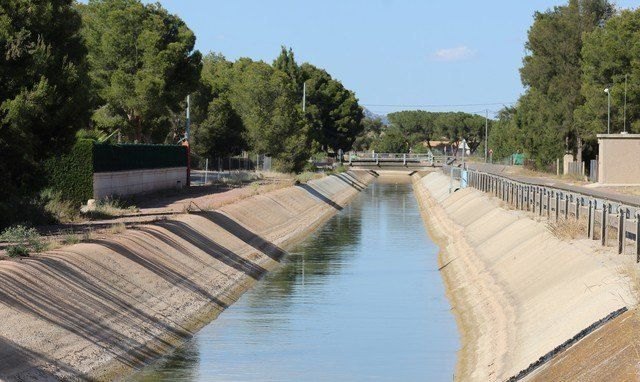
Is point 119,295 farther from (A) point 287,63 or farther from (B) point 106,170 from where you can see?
(A) point 287,63

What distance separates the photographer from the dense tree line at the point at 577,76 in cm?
8262

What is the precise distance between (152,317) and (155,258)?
5710 mm

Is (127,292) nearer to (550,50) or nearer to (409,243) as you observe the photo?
(409,243)

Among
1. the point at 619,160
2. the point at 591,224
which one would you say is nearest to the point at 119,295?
the point at 591,224

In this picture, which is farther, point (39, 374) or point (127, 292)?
point (127, 292)

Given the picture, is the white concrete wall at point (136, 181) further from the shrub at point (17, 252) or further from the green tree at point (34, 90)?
the shrub at point (17, 252)

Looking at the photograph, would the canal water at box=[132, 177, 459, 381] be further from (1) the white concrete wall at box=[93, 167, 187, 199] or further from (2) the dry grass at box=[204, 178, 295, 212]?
(1) the white concrete wall at box=[93, 167, 187, 199]

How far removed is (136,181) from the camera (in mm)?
52750

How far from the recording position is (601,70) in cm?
8444

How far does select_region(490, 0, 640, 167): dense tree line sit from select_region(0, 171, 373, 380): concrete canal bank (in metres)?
46.1

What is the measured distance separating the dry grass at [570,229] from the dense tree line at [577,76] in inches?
2030

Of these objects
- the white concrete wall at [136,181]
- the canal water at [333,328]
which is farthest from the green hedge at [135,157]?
the canal water at [333,328]

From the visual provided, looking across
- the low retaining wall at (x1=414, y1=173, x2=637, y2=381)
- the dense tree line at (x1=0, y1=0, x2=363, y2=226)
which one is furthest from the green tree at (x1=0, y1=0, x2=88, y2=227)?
the low retaining wall at (x1=414, y1=173, x2=637, y2=381)

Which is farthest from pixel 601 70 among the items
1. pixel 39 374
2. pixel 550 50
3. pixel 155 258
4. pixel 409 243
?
pixel 39 374
